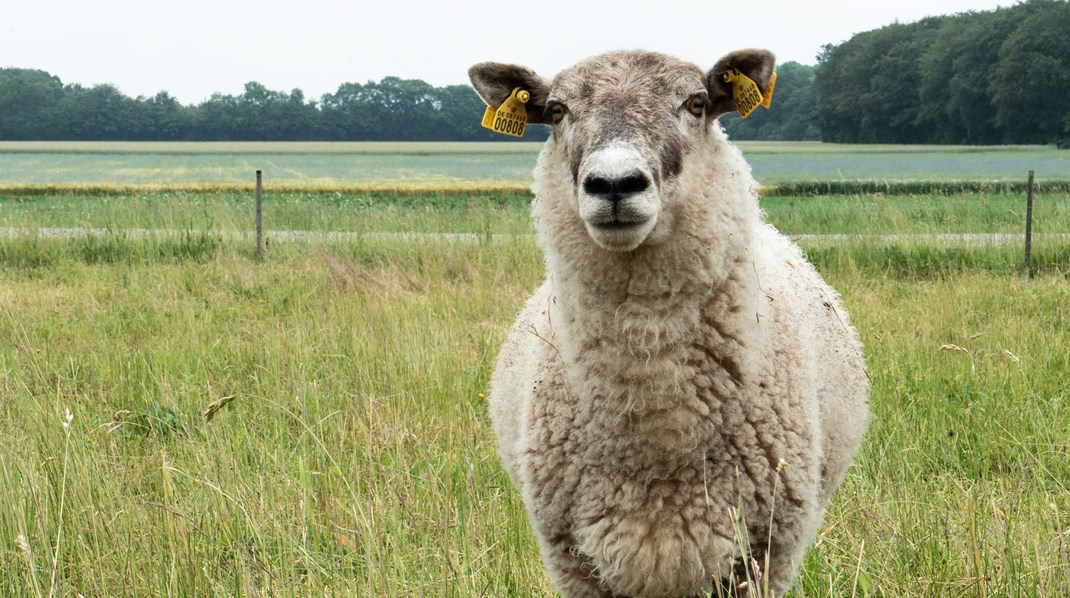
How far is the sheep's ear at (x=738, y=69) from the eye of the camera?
3033 millimetres

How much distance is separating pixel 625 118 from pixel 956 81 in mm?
60080

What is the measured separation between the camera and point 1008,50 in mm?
54094

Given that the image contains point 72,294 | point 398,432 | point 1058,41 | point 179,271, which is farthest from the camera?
point 1058,41

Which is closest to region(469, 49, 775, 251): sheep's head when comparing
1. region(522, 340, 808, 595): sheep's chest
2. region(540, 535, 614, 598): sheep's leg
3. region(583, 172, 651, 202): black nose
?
region(583, 172, 651, 202): black nose

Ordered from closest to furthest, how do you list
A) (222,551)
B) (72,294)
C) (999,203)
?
(222,551) → (72,294) → (999,203)

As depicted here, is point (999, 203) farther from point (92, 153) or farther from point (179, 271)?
point (92, 153)

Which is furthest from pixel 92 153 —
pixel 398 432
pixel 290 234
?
pixel 398 432

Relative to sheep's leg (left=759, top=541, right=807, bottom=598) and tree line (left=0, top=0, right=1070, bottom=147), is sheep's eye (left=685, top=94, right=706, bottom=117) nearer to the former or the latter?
sheep's leg (left=759, top=541, right=807, bottom=598)

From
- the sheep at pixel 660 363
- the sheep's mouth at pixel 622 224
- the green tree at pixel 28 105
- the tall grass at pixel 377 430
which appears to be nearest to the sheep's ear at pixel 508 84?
the sheep at pixel 660 363

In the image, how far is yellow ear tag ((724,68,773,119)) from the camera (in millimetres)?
3082

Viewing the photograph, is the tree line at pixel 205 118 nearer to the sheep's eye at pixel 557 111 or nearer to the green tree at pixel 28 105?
the green tree at pixel 28 105

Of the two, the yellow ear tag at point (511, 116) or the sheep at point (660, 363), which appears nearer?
the sheep at point (660, 363)

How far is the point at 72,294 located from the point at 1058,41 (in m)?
57.7

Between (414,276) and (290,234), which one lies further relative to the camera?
(290,234)
